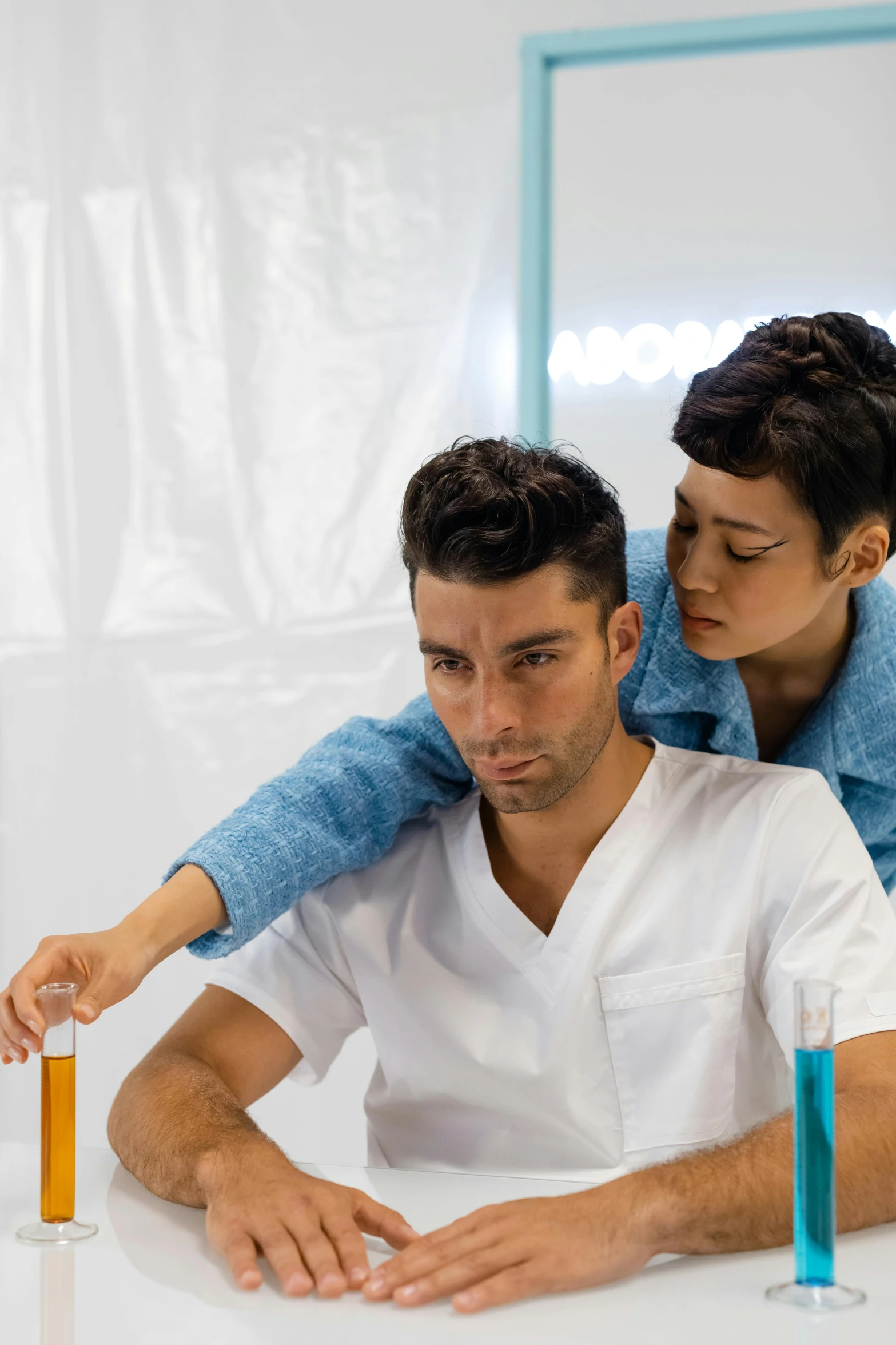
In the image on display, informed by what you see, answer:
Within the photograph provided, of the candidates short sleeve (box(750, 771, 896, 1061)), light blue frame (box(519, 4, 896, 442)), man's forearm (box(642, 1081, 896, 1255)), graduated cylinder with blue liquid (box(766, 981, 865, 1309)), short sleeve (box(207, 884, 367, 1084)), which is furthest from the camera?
light blue frame (box(519, 4, 896, 442))

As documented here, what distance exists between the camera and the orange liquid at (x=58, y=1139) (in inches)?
36.8

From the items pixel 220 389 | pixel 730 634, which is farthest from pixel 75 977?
pixel 220 389

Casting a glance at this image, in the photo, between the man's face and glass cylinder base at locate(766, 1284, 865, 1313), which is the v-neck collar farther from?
glass cylinder base at locate(766, 1284, 865, 1313)

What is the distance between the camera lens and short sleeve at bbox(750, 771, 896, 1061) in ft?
3.81

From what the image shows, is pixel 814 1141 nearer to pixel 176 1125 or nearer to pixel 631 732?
pixel 176 1125

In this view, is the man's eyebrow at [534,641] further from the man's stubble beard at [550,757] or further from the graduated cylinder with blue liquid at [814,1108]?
the graduated cylinder with blue liquid at [814,1108]

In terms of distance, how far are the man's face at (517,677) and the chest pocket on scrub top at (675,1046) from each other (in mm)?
200

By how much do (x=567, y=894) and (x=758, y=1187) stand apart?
44cm

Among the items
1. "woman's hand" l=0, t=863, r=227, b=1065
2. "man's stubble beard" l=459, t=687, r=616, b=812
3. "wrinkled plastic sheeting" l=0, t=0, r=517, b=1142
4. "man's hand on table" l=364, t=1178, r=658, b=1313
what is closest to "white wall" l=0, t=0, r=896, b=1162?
"wrinkled plastic sheeting" l=0, t=0, r=517, b=1142

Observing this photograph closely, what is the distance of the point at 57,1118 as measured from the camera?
931 mm

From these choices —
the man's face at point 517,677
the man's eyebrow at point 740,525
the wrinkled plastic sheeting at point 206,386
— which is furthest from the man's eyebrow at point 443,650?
the wrinkled plastic sheeting at point 206,386

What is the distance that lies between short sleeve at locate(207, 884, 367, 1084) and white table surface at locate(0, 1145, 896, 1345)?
384mm

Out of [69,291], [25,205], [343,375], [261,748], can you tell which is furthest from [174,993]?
[25,205]

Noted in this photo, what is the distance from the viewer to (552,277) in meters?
2.17
